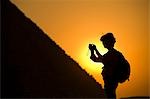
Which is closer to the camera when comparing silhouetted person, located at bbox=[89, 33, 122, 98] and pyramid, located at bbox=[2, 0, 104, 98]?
pyramid, located at bbox=[2, 0, 104, 98]

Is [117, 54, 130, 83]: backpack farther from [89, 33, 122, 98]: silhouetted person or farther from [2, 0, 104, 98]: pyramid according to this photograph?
[2, 0, 104, 98]: pyramid

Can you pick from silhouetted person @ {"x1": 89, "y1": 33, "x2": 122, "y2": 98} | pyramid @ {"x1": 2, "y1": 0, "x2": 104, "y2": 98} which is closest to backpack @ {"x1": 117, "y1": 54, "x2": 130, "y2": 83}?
silhouetted person @ {"x1": 89, "y1": 33, "x2": 122, "y2": 98}

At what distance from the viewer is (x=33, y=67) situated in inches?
44.8

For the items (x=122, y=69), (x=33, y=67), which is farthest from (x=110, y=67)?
(x=33, y=67)

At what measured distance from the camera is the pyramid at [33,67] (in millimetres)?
1085

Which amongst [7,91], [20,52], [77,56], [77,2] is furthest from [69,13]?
[7,91]

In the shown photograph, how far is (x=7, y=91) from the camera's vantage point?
1.06 meters

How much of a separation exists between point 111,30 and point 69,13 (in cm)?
26

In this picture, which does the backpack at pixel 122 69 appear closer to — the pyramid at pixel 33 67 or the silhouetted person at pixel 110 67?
the silhouetted person at pixel 110 67

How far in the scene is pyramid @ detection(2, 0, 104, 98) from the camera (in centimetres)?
108

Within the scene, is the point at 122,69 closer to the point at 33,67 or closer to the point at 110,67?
the point at 110,67

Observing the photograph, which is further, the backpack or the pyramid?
the backpack

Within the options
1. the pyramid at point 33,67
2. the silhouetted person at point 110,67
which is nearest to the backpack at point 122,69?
the silhouetted person at point 110,67

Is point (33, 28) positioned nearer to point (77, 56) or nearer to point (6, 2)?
point (6, 2)
